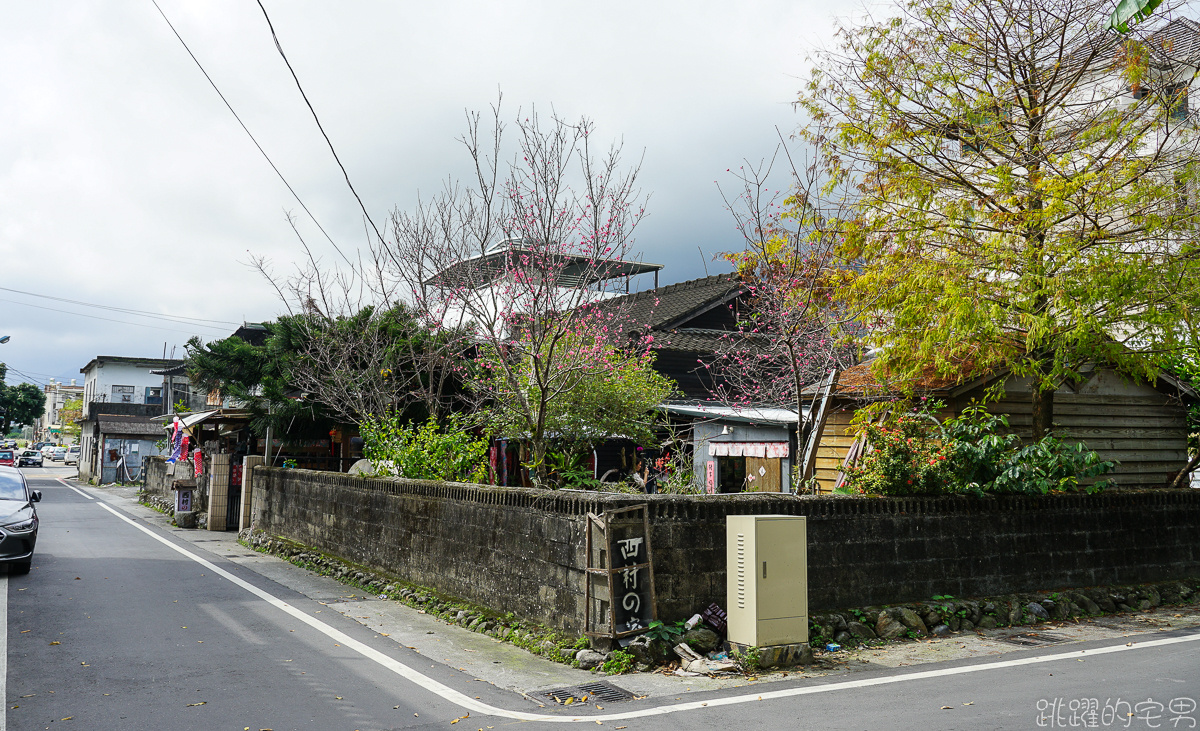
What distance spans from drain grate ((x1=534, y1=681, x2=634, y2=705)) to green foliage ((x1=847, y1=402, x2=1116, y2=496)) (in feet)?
15.0

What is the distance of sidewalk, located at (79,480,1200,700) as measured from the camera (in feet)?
22.8

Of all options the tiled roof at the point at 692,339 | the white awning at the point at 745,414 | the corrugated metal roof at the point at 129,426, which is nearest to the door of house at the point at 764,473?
the white awning at the point at 745,414

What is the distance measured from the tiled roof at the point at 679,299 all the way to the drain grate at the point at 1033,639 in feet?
50.7

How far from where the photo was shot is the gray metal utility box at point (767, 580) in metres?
7.37

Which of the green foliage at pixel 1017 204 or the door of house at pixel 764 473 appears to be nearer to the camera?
the green foliage at pixel 1017 204

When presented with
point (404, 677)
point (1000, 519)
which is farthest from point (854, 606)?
point (404, 677)

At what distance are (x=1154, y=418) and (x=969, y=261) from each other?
6.02m

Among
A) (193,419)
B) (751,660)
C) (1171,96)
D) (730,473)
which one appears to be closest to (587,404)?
(730,473)

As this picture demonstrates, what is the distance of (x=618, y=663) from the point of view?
285 inches

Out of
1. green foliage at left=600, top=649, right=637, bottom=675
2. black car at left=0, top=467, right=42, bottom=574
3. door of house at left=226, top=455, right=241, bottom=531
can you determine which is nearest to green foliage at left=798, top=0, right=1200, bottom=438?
green foliage at left=600, top=649, right=637, bottom=675

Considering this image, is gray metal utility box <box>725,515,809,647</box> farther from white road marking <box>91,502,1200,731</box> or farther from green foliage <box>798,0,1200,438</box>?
green foliage <box>798,0,1200,438</box>

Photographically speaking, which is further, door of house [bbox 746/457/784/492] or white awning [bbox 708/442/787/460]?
door of house [bbox 746/457/784/492]

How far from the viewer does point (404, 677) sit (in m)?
7.00

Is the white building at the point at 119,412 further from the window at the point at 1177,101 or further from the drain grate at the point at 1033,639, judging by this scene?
the window at the point at 1177,101
